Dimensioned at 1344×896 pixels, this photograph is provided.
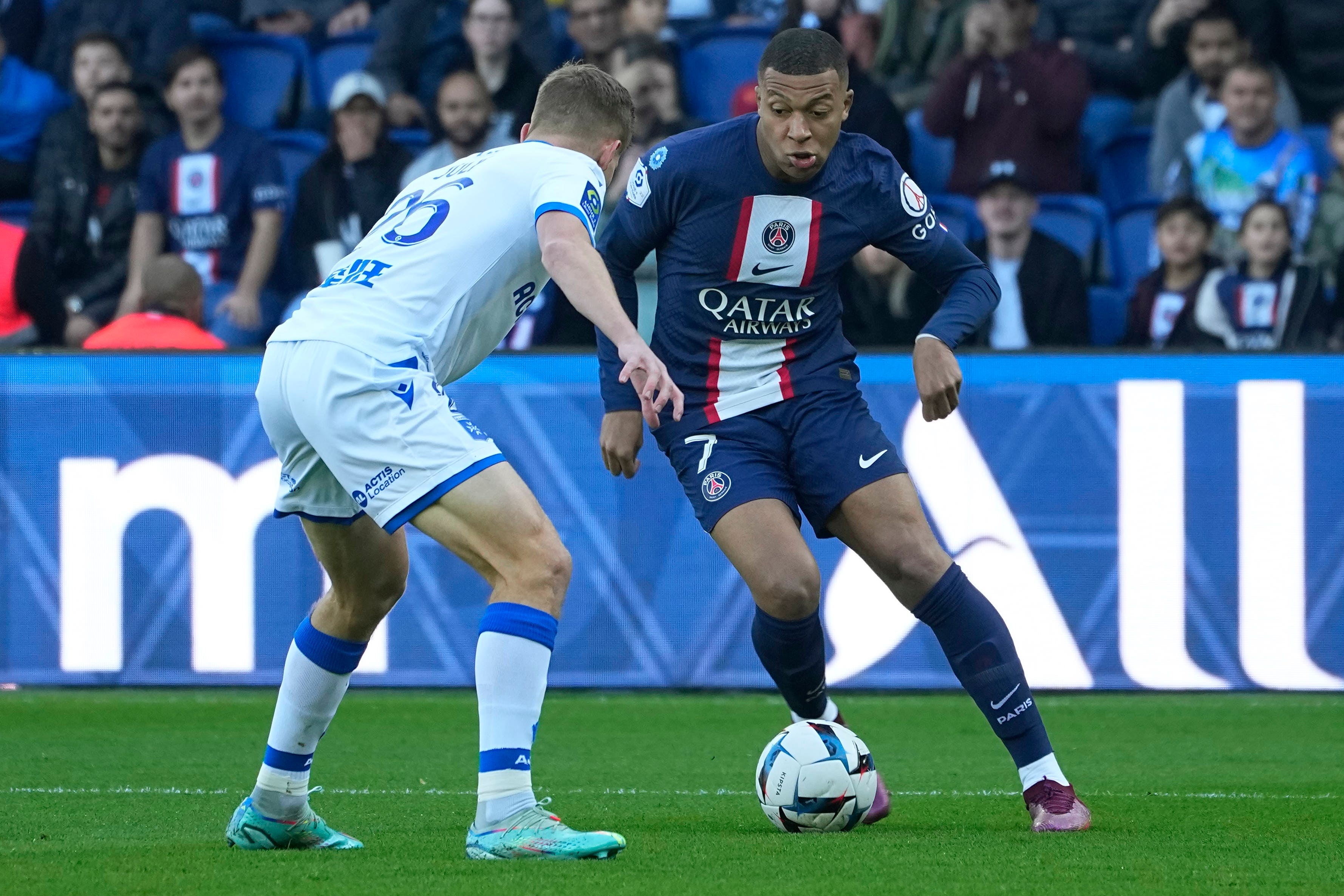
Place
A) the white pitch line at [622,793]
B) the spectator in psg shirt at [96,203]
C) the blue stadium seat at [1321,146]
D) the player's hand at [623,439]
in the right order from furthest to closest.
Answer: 1. the spectator in psg shirt at [96,203]
2. the blue stadium seat at [1321,146]
3. the white pitch line at [622,793]
4. the player's hand at [623,439]

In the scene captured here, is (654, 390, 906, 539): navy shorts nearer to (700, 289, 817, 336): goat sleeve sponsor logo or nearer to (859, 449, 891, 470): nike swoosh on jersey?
(859, 449, 891, 470): nike swoosh on jersey

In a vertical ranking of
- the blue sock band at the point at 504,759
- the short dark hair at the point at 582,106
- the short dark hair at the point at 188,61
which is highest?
the short dark hair at the point at 582,106

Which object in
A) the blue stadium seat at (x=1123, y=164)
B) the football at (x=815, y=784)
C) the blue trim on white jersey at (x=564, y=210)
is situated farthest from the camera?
the blue stadium seat at (x=1123, y=164)

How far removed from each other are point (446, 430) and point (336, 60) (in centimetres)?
815

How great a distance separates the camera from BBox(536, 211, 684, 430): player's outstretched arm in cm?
366

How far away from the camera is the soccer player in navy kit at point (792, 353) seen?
4641mm

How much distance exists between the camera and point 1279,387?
7.83 metres

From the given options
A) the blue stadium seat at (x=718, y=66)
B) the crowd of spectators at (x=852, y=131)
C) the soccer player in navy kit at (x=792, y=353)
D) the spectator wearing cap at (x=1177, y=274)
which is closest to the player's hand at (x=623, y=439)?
the soccer player in navy kit at (x=792, y=353)

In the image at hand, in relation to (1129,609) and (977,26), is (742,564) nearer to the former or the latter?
(1129,609)

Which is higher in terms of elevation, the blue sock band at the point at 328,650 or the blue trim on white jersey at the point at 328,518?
the blue trim on white jersey at the point at 328,518

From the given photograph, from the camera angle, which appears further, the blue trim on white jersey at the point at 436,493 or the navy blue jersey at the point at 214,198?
the navy blue jersey at the point at 214,198

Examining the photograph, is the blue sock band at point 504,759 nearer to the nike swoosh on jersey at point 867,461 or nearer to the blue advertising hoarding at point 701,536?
the nike swoosh on jersey at point 867,461

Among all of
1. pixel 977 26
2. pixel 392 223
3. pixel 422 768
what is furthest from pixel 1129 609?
pixel 392 223

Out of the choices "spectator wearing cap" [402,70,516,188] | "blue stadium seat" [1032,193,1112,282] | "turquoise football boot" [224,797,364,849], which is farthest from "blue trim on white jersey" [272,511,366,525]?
"blue stadium seat" [1032,193,1112,282]
